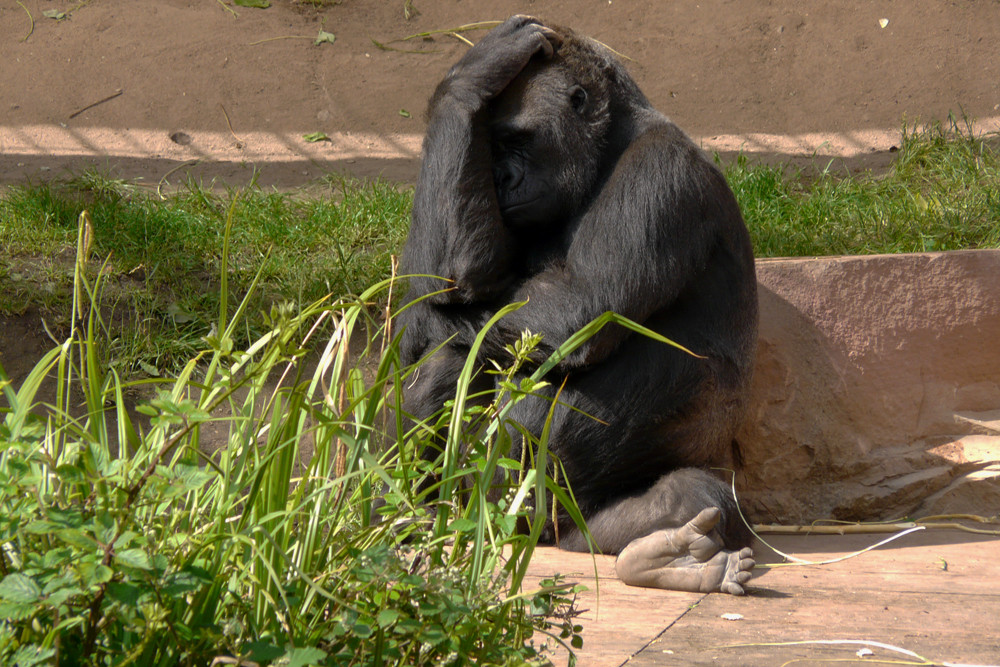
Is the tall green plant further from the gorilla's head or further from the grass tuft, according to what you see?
the grass tuft

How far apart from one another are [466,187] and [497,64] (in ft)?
1.36

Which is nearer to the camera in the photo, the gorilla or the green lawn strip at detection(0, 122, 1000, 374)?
the gorilla

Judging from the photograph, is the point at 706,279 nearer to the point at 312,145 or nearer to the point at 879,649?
the point at 879,649

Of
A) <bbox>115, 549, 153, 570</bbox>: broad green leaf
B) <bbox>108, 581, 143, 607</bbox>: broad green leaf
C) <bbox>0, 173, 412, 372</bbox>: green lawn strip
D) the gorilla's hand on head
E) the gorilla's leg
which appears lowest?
the gorilla's leg

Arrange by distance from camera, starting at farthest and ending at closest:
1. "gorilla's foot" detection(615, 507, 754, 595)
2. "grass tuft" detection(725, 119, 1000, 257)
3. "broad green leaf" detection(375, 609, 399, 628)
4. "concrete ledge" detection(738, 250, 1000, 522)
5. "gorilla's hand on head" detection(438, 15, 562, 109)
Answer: "grass tuft" detection(725, 119, 1000, 257), "concrete ledge" detection(738, 250, 1000, 522), "gorilla's hand on head" detection(438, 15, 562, 109), "gorilla's foot" detection(615, 507, 754, 595), "broad green leaf" detection(375, 609, 399, 628)

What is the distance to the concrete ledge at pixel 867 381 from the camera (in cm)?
351

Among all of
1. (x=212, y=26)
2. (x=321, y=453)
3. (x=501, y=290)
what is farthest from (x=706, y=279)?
(x=212, y=26)

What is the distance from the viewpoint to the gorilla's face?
9.62ft

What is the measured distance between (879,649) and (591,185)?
1634mm

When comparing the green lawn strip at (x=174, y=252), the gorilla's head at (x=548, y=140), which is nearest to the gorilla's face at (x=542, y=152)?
the gorilla's head at (x=548, y=140)

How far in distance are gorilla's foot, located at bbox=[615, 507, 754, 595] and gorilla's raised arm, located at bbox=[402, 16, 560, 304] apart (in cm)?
89

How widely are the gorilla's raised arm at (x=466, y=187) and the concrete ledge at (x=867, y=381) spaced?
1.25 meters

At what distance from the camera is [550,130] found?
2.94 meters

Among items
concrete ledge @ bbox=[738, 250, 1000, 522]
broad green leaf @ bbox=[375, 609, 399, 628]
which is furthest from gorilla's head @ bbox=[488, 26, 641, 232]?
broad green leaf @ bbox=[375, 609, 399, 628]
